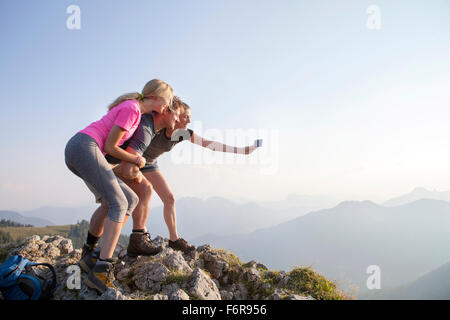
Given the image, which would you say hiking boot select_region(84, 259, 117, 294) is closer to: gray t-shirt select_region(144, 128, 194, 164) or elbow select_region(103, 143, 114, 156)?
elbow select_region(103, 143, 114, 156)

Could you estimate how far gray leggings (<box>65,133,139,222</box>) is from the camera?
377cm

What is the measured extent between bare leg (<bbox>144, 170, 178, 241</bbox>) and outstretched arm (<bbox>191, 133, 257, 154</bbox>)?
4.23 feet

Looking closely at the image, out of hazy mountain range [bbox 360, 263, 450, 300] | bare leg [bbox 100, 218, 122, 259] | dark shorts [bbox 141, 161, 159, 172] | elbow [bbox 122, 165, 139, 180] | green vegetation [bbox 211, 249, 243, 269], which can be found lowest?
hazy mountain range [bbox 360, 263, 450, 300]

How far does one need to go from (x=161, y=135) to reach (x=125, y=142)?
1287 millimetres

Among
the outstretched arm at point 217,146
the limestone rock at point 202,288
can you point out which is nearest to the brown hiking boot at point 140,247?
the limestone rock at point 202,288

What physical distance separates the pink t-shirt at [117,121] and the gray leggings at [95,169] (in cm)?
14

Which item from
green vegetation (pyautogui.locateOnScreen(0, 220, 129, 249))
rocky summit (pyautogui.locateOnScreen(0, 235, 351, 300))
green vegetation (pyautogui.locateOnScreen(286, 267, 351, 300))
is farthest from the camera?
green vegetation (pyautogui.locateOnScreen(0, 220, 129, 249))

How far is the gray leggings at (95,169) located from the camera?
377 centimetres

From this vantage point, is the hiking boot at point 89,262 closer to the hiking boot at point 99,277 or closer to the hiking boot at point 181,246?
the hiking boot at point 99,277

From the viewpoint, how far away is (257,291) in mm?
5051

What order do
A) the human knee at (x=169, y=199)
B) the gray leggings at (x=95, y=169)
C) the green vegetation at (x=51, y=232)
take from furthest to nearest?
the green vegetation at (x=51, y=232) < the human knee at (x=169, y=199) < the gray leggings at (x=95, y=169)

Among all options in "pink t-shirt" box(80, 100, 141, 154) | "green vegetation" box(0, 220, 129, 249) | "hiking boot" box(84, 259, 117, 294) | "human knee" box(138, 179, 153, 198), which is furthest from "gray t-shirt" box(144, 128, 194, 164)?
"green vegetation" box(0, 220, 129, 249)

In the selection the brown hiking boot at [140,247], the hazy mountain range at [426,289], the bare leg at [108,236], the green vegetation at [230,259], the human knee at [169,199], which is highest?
the human knee at [169,199]
